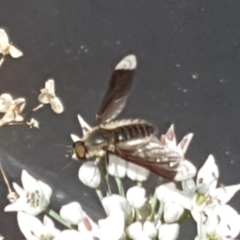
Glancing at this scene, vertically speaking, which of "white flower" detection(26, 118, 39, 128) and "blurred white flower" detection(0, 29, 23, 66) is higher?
"blurred white flower" detection(0, 29, 23, 66)

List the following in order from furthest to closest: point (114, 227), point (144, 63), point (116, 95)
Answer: point (144, 63)
point (116, 95)
point (114, 227)

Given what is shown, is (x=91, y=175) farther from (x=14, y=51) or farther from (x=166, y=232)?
(x=14, y=51)

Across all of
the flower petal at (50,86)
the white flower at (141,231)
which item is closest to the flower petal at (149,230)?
the white flower at (141,231)

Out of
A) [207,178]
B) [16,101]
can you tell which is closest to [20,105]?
[16,101]

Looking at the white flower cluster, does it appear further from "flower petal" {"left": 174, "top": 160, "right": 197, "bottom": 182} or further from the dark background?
the dark background

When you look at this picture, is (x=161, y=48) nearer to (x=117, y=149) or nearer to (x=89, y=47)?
(x=89, y=47)

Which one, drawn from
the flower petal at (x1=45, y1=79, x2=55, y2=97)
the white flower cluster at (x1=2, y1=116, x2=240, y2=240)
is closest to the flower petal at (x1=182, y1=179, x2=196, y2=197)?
Result: the white flower cluster at (x1=2, y1=116, x2=240, y2=240)
